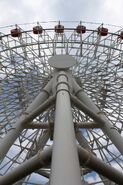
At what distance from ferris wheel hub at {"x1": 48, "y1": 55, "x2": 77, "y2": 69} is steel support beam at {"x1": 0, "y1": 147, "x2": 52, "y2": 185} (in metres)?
11.2

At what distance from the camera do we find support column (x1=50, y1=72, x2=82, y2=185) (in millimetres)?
9469

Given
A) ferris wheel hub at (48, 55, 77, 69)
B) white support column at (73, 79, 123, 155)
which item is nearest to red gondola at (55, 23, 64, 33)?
ferris wheel hub at (48, 55, 77, 69)

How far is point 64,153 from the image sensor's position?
10867mm

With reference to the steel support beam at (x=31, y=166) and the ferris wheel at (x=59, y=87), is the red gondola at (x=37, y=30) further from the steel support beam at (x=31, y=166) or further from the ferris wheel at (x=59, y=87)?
the steel support beam at (x=31, y=166)

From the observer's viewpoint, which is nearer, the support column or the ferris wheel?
the support column

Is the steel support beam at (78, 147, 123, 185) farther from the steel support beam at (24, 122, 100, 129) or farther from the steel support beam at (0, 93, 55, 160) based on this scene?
the steel support beam at (24, 122, 100, 129)

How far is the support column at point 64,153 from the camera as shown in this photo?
947cm

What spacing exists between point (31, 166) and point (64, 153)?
3533mm

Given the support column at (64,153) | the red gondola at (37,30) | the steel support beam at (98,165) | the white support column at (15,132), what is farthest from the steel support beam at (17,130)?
the red gondola at (37,30)

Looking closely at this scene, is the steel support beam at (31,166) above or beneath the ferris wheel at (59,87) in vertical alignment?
beneath

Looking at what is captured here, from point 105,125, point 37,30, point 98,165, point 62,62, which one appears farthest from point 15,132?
point 37,30

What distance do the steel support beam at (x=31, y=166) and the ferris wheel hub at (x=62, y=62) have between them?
1117 cm

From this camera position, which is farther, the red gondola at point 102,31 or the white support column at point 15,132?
the red gondola at point 102,31

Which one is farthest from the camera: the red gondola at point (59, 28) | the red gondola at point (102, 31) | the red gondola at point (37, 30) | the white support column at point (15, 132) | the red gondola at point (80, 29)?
the red gondola at point (59, 28)
